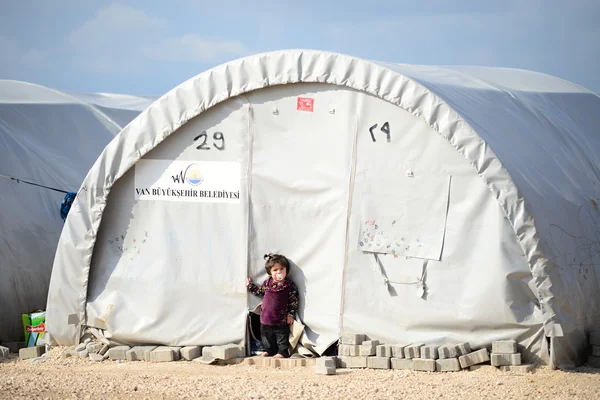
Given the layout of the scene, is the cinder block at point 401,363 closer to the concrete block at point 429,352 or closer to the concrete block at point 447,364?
the concrete block at point 429,352

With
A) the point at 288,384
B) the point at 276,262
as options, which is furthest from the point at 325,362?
the point at 276,262

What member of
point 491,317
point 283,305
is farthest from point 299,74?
point 491,317

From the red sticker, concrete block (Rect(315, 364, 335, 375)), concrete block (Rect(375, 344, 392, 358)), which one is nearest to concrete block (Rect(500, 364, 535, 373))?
concrete block (Rect(375, 344, 392, 358))

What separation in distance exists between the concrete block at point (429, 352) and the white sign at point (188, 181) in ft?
7.14

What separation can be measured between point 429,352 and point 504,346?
1.93 feet

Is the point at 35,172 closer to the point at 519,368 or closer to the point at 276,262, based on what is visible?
the point at 276,262

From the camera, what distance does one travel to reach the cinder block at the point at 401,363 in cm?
718

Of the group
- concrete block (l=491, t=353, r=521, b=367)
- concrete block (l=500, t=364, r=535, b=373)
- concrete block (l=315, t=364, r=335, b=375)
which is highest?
concrete block (l=491, t=353, r=521, b=367)

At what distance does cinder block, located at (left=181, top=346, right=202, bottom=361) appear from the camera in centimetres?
800

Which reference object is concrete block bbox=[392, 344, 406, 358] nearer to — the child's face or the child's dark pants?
the child's dark pants

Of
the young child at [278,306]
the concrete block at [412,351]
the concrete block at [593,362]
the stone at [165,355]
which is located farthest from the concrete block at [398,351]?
the stone at [165,355]

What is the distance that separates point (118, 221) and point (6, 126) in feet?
12.5

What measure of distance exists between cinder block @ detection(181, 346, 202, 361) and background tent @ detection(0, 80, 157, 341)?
2.38 meters

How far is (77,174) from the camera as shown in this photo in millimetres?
11836
